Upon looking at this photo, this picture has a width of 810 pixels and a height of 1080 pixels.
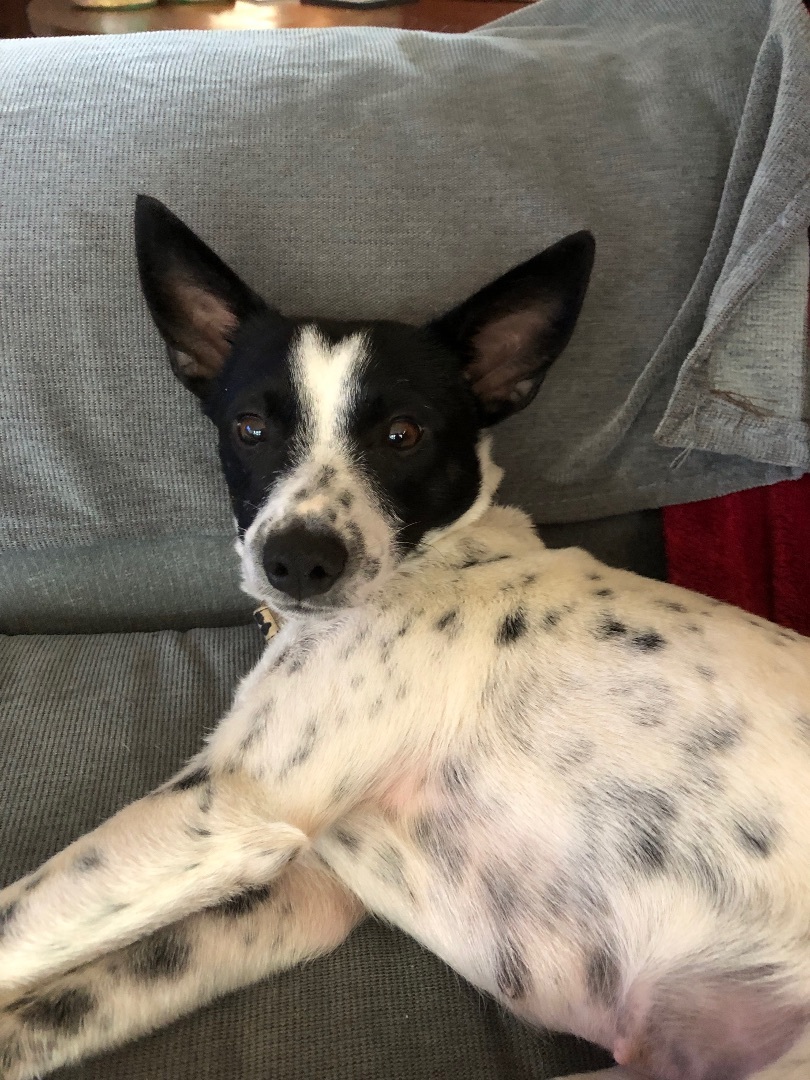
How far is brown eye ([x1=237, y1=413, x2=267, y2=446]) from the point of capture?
1.71 m

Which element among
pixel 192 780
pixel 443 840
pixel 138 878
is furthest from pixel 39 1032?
pixel 443 840

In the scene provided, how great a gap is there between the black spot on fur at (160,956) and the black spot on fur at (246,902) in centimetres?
10

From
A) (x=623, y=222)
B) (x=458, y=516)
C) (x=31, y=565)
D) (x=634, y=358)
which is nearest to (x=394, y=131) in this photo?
(x=623, y=222)

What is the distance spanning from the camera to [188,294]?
1825mm

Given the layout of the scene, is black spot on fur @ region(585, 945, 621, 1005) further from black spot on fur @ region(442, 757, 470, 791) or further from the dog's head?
the dog's head

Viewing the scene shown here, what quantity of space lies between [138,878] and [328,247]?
1501mm

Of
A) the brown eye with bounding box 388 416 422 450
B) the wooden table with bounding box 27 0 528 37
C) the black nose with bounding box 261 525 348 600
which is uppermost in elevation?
the wooden table with bounding box 27 0 528 37

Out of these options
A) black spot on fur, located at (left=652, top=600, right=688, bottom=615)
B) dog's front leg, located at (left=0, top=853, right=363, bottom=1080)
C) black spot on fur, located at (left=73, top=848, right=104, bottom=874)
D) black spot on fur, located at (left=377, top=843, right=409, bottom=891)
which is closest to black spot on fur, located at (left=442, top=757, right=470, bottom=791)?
black spot on fur, located at (left=377, top=843, right=409, bottom=891)

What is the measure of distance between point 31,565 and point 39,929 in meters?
1.06

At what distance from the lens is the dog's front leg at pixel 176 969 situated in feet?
4.83

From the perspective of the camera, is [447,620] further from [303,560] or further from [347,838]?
[347,838]

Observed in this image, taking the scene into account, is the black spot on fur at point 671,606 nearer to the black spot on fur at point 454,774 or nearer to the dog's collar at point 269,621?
the black spot on fur at point 454,774

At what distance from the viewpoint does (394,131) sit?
201cm

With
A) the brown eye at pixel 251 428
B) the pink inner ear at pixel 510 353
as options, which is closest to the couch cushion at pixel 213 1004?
the brown eye at pixel 251 428
